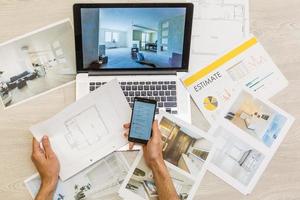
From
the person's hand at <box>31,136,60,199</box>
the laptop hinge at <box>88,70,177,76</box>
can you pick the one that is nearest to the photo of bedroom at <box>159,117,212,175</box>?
the laptop hinge at <box>88,70,177,76</box>

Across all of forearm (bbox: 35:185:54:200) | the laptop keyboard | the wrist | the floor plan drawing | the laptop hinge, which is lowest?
forearm (bbox: 35:185:54:200)

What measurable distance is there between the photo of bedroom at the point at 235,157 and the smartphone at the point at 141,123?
0.16m

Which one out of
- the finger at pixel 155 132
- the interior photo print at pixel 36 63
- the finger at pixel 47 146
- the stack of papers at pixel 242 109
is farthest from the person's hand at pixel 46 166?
the stack of papers at pixel 242 109

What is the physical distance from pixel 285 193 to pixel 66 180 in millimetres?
500

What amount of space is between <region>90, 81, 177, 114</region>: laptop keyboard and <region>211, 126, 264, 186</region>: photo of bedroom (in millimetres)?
126

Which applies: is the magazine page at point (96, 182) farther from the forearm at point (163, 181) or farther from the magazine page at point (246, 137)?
the magazine page at point (246, 137)

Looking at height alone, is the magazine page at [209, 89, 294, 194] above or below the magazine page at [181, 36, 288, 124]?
below

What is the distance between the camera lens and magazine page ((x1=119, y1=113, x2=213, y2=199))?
110 centimetres

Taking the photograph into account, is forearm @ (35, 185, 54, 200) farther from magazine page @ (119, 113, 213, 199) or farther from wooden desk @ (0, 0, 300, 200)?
magazine page @ (119, 113, 213, 199)

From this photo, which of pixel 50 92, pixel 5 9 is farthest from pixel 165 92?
pixel 5 9

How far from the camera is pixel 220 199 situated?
43.3 inches

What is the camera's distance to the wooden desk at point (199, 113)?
1096 millimetres

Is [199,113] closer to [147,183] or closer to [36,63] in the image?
[147,183]

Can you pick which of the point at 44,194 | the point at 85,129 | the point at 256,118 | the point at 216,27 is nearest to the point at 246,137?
the point at 256,118
